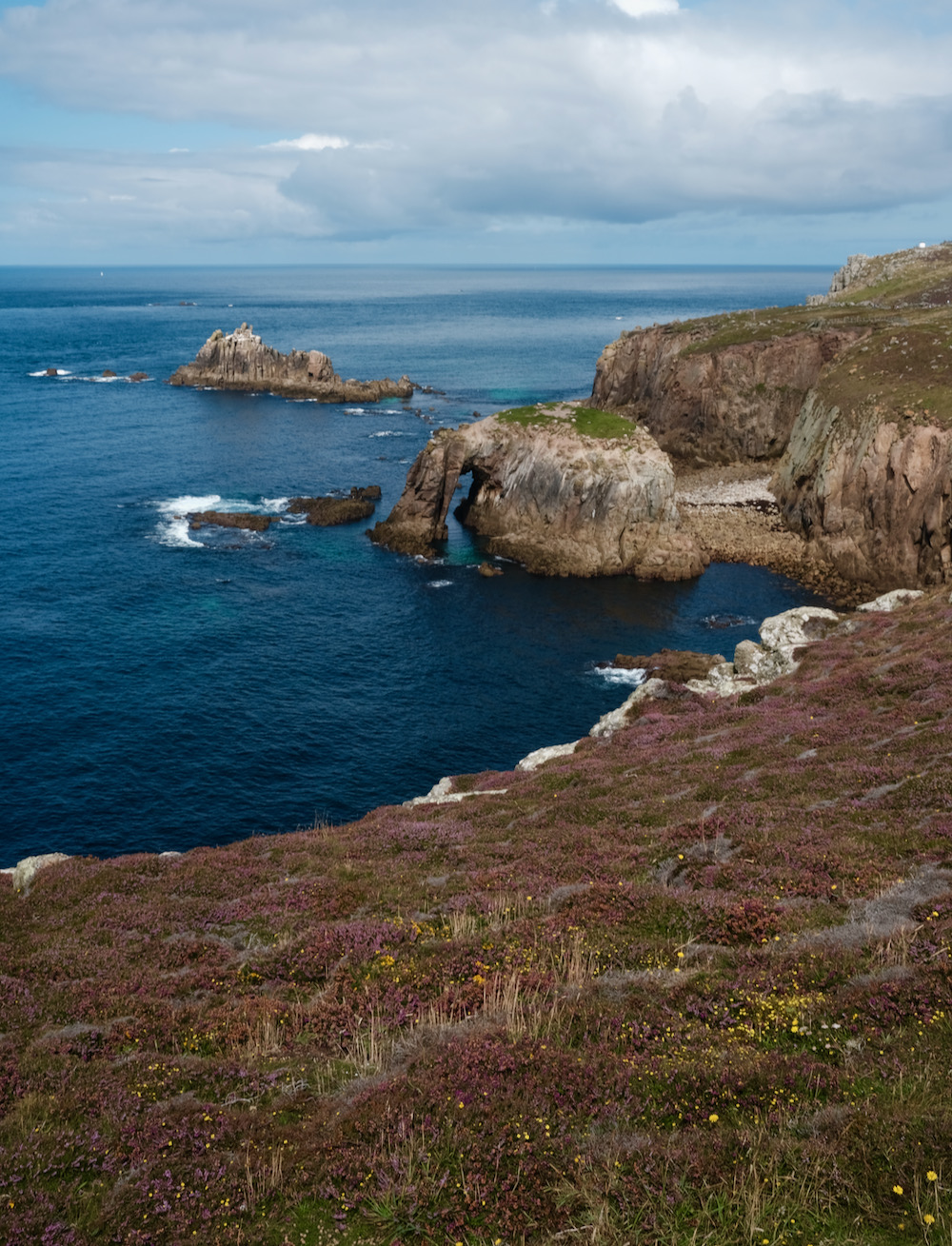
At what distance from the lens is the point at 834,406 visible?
81.6 m

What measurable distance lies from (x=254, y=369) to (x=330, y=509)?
92.9 meters

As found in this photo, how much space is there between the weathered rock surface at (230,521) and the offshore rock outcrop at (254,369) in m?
83.9

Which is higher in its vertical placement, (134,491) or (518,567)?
(134,491)

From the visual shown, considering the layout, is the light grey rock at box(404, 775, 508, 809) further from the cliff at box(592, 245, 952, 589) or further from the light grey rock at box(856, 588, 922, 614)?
the cliff at box(592, 245, 952, 589)

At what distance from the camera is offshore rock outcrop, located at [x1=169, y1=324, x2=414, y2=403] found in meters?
165

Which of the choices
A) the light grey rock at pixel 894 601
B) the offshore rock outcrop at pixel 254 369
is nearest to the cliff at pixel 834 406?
the light grey rock at pixel 894 601

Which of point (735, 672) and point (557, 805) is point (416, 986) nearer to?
point (557, 805)

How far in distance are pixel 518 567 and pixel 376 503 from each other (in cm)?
2484

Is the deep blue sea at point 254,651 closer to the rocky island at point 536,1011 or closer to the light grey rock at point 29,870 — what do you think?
the light grey rock at point 29,870

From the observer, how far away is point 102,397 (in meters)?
148

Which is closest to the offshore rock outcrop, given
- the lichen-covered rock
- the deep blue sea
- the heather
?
the deep blue sea

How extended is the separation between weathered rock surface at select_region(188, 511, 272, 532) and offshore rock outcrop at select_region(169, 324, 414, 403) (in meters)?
83.9

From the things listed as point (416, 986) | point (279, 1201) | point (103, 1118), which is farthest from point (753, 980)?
point (103, 1118)

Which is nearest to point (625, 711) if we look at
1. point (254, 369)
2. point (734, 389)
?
point (734, 389)
